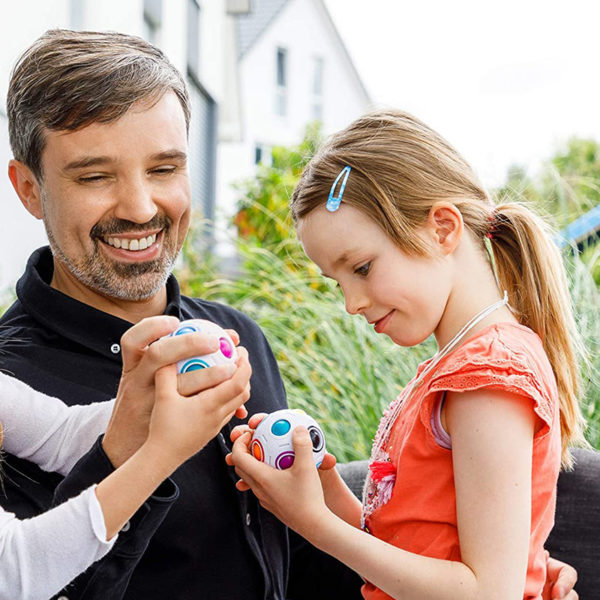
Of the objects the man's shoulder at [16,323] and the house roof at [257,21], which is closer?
the man's shoulder at [16,323]

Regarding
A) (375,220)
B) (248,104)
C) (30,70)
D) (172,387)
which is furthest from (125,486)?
(248,104)

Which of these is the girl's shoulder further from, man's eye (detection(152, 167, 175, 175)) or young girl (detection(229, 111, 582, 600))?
man's eye (detection(152, 167, 175, 175))

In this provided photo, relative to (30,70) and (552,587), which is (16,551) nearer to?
(30,70)

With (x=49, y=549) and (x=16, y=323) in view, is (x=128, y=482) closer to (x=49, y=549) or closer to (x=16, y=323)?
(x=49, y=549)

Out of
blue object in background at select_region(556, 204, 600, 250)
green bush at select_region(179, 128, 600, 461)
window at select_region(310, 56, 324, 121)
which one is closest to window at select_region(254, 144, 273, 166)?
window at select_region(310, 56, 324, 121)

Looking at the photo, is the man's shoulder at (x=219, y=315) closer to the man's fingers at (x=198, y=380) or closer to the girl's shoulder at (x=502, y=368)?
the girl's shoulder at (x=502, y=368)

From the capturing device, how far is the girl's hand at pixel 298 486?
159 cm

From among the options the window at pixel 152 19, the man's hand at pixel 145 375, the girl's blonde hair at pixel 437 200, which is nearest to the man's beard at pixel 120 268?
the girl's blonde hair at pixel 437 200

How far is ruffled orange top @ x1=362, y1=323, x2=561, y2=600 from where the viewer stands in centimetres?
151

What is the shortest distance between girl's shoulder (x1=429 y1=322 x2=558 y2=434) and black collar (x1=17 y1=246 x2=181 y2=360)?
724mm

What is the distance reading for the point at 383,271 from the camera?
1.67m

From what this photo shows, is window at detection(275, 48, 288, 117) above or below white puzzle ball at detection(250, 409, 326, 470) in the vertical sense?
above

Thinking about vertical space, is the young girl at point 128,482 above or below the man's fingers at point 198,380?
below

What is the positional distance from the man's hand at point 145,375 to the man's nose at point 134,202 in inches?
19.8
